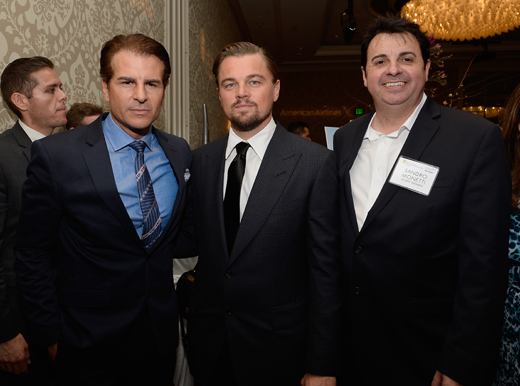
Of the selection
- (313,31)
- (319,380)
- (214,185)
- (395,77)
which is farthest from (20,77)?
(313,31)

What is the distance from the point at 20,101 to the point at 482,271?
188 cm

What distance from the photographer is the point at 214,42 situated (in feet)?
A: 15.9

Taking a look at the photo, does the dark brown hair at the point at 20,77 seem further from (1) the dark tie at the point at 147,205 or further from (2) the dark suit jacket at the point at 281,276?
(2) the dark suit jacket at the point at 281,276

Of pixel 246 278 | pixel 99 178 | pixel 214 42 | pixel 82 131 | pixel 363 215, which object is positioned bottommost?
pixel 246 278

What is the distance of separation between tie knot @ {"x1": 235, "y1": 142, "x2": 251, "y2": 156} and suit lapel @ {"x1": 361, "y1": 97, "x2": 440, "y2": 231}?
524mm

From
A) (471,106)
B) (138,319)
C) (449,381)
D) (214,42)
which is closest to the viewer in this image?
(449,381)

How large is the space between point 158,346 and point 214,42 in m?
4.38

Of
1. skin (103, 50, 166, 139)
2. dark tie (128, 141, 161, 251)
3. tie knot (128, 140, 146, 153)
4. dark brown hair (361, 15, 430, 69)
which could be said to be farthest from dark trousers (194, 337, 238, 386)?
dark brown hair (361, 15, 430, 69)

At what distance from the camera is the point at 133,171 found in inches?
51.3

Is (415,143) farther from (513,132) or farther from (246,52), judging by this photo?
(246,52)

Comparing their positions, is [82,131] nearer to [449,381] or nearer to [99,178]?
[99,178]

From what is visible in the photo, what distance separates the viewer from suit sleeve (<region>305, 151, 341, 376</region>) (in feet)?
3.99

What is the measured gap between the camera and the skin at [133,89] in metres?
1.29

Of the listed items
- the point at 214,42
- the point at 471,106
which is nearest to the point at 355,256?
the point at 214,42
